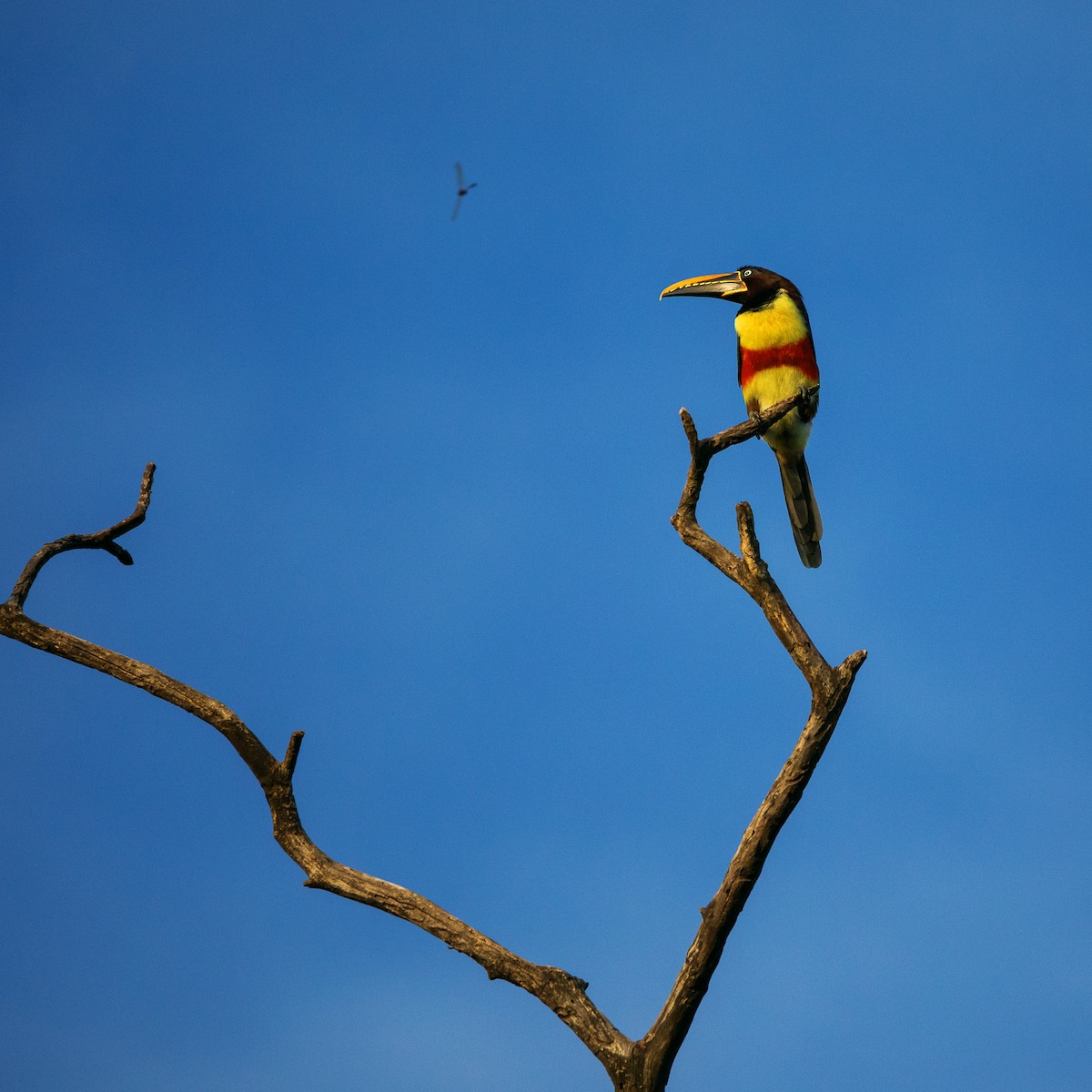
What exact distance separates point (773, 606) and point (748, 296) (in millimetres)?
2977

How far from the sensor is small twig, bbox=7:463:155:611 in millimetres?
6980

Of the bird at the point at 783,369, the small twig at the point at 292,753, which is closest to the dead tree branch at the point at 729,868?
the small twig at the point at 292,753

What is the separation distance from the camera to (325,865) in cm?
616

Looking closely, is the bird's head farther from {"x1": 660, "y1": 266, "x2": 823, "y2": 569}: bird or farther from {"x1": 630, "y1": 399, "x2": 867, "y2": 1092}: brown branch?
{"x1": 630, "y1": 399, "x2": 867, "y2": 1092}: brown branch

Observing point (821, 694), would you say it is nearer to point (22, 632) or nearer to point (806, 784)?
point (806, 784)

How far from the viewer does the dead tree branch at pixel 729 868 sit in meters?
5.61

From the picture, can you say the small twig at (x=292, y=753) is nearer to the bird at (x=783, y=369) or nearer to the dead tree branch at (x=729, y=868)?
the dead tree branch at (x=729, y=868)

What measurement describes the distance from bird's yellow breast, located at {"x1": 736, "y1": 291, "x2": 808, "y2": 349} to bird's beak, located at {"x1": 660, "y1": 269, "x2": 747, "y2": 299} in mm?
264

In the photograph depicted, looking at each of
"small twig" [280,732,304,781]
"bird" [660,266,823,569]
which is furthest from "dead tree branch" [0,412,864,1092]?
"bird" [660,266,823,569]

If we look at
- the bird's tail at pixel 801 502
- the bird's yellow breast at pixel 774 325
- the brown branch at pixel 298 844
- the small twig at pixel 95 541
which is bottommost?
the brown branch at pixel 298 844

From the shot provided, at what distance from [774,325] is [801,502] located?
47.6 inches

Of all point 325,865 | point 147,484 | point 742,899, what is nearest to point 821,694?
point 742,899

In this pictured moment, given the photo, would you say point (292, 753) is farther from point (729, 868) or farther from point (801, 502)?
point (801, 502)

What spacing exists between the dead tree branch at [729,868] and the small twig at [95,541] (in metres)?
0.27
